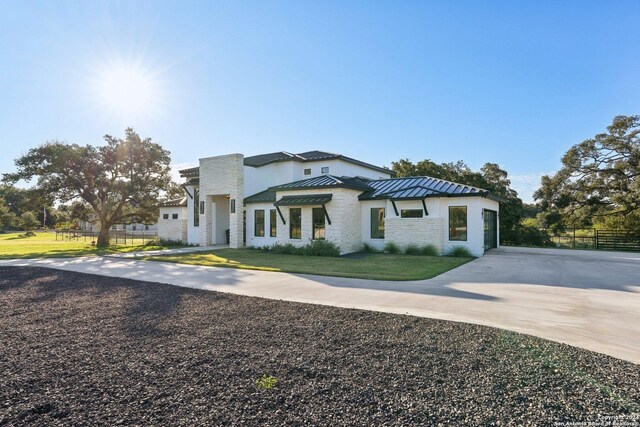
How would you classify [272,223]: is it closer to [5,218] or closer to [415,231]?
[415,231]

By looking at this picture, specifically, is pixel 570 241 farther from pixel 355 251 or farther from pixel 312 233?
pixel 312 233

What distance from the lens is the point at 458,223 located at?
17125 millimetres

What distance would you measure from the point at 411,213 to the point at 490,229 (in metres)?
5.66

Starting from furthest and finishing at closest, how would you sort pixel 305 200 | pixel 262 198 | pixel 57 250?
pixel 57 250 → pixel 262 198 → pixel 305 200

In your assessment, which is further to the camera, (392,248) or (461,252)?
(392,248)

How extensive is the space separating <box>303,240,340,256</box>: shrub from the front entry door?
8.34m

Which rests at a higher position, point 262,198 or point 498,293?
point 262,198

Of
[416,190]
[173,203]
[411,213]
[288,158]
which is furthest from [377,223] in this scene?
[173,203]

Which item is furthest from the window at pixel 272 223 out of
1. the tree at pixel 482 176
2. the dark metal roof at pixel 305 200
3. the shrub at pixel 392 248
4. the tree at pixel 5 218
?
the tree at pixel 5 218

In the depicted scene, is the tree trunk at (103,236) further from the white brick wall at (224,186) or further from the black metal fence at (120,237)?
the white brick wall at (224,186)

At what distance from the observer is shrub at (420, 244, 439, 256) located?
1686 cm

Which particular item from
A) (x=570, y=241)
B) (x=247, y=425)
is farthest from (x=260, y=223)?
(x=570, y=241)

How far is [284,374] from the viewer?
12.3ft

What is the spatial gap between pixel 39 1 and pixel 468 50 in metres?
15.5
